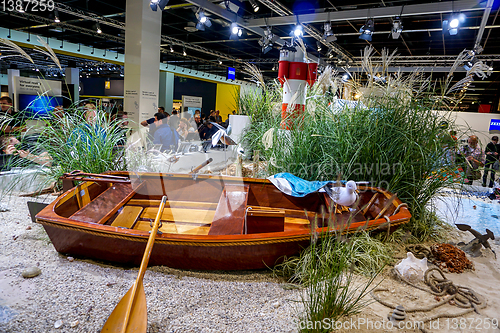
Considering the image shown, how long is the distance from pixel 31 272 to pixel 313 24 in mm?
9694

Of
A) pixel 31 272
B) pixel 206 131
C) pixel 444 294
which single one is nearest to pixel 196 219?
pixel 31 272

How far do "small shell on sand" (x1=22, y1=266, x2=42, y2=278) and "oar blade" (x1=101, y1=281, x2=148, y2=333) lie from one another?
90 cm

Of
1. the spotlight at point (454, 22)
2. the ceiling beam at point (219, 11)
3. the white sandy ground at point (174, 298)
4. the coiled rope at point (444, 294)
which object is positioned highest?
the ceiling beam at point (219, 11)

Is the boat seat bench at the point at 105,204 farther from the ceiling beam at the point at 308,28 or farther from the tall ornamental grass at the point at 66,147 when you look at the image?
the ceiling beam at the point at 308,28

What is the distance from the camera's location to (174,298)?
1808mm

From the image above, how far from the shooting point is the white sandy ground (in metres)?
1.54

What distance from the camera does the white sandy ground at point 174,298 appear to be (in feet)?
5.07

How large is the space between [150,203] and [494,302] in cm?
276

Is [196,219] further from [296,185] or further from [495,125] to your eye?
[495,125]

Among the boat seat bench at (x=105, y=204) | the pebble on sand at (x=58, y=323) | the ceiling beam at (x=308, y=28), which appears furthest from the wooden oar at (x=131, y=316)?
the ceiling beam at (x=308, y=28)

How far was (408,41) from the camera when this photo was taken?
10102 mm

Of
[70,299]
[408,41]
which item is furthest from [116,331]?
[408,41]

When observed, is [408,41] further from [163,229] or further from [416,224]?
[163,229]

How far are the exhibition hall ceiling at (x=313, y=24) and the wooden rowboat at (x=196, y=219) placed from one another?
4.46 metres
